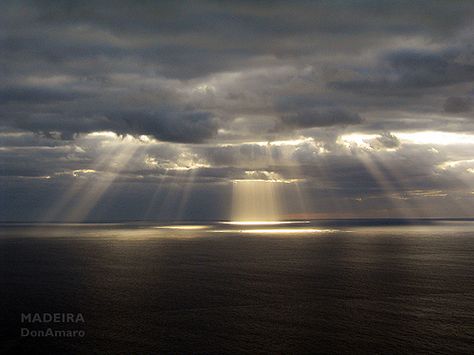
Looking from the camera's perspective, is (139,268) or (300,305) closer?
(300,305)

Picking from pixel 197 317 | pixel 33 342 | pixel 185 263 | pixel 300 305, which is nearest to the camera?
pixel 33 342

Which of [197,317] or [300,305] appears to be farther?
[300,305]

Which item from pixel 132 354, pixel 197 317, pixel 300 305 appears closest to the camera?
pixel 132 354

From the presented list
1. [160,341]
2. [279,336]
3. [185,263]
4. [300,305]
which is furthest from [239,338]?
[185,263]

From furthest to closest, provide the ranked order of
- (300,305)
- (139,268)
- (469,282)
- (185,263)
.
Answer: (185,263) → (139,268) → (469,282) → (300,305)

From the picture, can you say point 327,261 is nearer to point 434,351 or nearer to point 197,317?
point 197,317

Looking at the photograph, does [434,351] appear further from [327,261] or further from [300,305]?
[327,261]

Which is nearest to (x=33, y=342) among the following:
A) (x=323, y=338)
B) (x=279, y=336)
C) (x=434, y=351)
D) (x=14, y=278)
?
(x=279, y=336)

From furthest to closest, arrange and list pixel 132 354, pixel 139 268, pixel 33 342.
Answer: pixel 139 268 < pixel 33 342 < pixel 132 354
